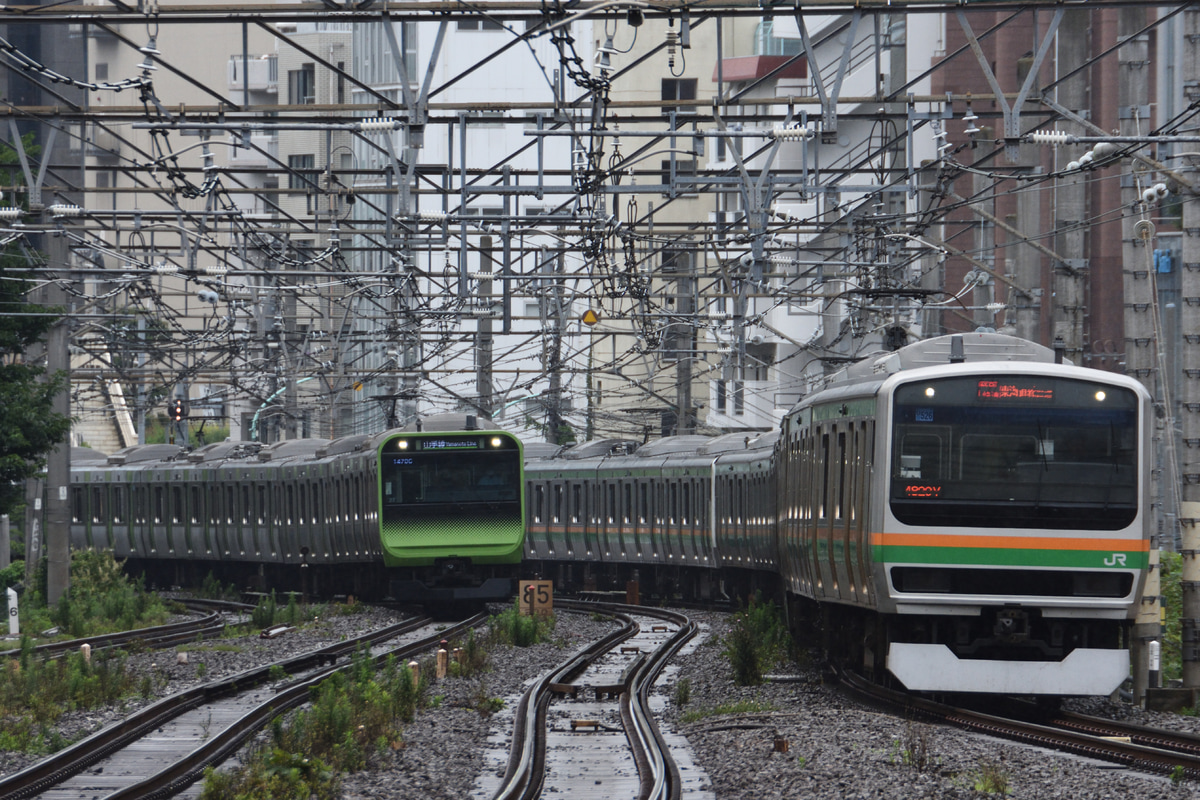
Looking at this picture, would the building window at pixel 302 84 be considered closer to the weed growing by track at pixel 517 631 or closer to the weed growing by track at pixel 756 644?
the weed growing by track at pixel 756 644

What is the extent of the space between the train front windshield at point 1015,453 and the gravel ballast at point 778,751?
1.68 metres

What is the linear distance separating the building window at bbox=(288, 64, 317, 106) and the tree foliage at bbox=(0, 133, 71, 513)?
134 feet

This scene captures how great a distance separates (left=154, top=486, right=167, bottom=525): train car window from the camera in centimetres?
4041

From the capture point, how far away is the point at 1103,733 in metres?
12.5

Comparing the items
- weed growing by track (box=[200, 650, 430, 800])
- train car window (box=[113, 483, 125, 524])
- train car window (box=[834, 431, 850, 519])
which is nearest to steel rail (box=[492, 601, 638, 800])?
weed growing by track (box=[200, 650, 430, 800])

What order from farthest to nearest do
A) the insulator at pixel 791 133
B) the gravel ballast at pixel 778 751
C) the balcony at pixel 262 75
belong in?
1. the balcony at pixel 262 75
2. the insulator at pixel 791 133
3. the gravel ballast at pixel 778 751

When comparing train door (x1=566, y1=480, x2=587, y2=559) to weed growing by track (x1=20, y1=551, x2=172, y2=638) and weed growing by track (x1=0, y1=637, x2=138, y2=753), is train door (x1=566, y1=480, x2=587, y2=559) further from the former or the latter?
weed growing by track (x1=0, y1=637, x2=138, y2=753)

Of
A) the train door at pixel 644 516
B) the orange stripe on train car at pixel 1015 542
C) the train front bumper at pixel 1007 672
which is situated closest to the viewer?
the orange stripe on train car at pixel 1015 542

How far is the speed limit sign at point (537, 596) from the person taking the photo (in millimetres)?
26703

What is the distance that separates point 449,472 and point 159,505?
51.3 ft

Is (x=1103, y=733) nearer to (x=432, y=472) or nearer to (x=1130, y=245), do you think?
(x=1130, y=245)

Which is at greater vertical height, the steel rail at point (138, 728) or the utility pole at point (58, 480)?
the utility pole at point (58, 480)

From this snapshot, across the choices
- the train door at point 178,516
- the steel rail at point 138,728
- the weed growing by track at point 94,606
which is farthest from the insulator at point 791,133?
the train door at point 178,516

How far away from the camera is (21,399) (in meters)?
28.9
